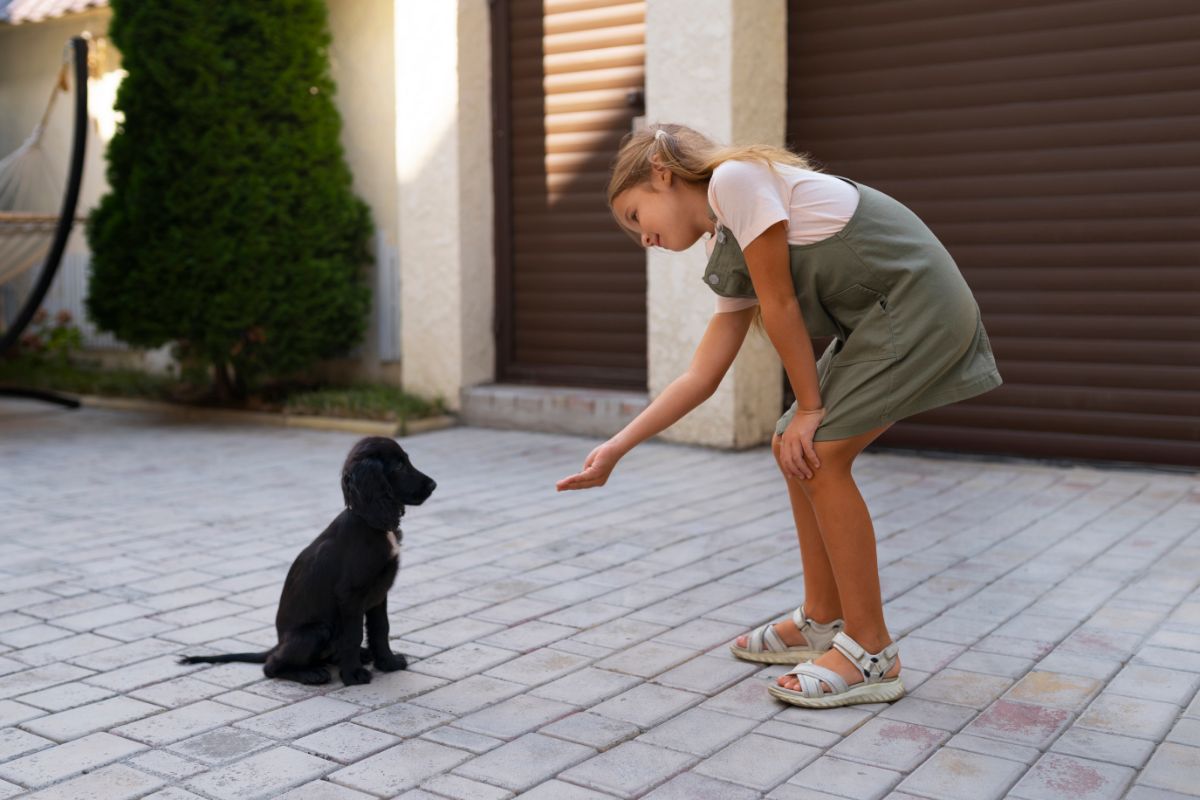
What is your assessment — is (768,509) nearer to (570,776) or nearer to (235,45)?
(570,776)

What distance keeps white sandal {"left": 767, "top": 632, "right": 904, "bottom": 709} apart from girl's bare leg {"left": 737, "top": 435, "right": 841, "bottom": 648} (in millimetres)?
269

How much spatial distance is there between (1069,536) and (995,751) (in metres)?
2.44

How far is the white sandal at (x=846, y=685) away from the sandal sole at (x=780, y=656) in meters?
0.25

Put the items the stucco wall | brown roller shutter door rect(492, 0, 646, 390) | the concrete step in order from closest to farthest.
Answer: the concrete step, brown roller shutter door rect(492, 0, 646, 390), the stucco wall

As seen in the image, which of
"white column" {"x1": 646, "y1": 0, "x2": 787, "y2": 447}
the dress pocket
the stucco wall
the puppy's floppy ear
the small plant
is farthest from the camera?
the small plant

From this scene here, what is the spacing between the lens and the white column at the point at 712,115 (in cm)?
704

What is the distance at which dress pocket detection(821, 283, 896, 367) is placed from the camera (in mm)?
3143

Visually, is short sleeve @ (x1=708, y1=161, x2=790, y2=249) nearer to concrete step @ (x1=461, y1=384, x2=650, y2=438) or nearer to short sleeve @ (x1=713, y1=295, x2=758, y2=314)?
short sleeve @ (x1=713, y1=295, x2=758, y2=314)

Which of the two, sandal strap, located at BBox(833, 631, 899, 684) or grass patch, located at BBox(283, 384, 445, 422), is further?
grass patch, located at BBox(283, 384, 445, 422)

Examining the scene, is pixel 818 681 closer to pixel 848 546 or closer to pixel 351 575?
pixel 848 546

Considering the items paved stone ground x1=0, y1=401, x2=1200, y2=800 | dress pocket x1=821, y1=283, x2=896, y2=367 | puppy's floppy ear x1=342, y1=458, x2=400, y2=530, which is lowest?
paved stone ground x1=0, y1=401, x2=1200, y2=800

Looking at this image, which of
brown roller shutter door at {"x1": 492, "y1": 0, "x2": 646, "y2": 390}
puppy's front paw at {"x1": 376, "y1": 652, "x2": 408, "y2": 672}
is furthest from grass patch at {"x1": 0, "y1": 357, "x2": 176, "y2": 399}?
puppy's front paw at {"x1": 376, "y1": 652, "x2": 408, "y2": 672}

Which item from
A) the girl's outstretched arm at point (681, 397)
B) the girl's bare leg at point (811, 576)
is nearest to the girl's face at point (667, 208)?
the girl's outstretched arm at point (681, 397)

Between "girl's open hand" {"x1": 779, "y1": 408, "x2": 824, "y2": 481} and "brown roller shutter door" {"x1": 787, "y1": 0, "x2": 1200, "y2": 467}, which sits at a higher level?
"brown roller shutter door" {"x1": 787, "y1": 0, "x2": 1200, "y2": 467}
